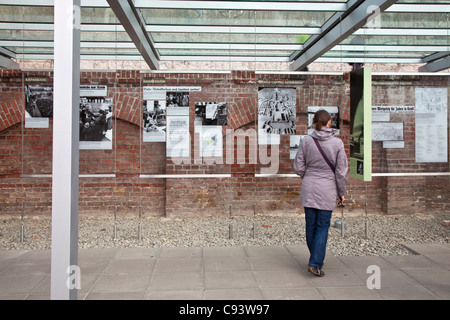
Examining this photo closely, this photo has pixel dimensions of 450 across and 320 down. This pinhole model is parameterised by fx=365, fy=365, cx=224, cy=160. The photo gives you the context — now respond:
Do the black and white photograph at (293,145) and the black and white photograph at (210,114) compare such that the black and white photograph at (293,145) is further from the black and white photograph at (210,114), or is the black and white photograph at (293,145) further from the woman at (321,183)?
the woman at (321,183)

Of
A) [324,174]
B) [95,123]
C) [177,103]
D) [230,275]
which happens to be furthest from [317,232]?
[95,123]

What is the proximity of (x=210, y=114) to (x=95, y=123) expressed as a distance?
2101 millimetres

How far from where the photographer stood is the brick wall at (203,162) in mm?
6809

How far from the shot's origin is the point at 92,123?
6.62m

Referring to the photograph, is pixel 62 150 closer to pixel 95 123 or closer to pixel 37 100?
pixel 95 123

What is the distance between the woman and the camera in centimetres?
411

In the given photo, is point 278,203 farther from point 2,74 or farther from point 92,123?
point 2,74

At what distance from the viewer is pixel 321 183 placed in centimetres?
414

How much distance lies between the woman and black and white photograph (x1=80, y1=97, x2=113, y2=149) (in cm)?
397

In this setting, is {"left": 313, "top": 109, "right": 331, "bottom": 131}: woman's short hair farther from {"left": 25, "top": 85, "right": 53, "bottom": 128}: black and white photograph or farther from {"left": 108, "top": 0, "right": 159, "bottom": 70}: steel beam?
{"left": 25, "top": 85, "right": 53, "bottom": 128}: black and white photograph

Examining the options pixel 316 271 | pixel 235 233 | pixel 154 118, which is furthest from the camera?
pixel 154 118

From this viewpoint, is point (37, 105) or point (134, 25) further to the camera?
point (37, 105)

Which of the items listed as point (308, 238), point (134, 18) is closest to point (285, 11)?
point (134, 18)

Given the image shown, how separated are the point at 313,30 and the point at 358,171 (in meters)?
2.54
